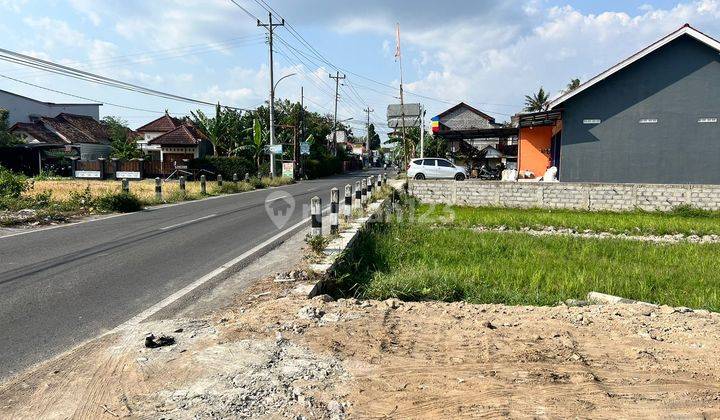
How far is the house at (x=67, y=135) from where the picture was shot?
46.2 meters

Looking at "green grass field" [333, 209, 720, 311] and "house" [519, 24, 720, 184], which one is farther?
"house" [519, 24, 720, 184]

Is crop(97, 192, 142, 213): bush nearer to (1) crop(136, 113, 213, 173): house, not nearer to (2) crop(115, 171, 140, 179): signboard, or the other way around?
(2) crop(115, 171, 140, 179): signboard

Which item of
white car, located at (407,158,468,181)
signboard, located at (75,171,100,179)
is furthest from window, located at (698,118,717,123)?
signboard, located at (75,171,100,179)

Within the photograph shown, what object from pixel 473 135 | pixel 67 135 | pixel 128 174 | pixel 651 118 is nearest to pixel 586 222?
pixel 651 118

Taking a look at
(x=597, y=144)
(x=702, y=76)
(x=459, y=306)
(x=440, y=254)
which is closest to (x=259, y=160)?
(x=597, y=144)

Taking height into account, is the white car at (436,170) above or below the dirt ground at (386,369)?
above

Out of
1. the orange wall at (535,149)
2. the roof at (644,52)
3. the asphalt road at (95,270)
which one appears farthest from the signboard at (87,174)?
the roof at (644,52)

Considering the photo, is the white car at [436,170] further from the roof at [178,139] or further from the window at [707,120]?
the roof at [178,139]

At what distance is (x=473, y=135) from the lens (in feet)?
114

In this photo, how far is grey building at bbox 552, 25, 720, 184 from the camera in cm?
2033

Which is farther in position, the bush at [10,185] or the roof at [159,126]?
the roof at [159,126]

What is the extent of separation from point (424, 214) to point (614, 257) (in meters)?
7.57

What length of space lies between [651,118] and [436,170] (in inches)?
526

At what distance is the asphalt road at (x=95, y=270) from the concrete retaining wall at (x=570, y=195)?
882 cm
